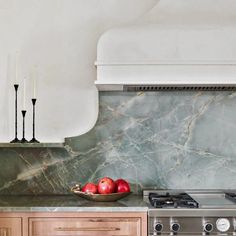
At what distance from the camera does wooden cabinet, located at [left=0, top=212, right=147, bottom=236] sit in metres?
2.73

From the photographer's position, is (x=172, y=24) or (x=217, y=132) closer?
(x=172, y=24)

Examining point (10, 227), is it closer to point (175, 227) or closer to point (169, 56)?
point (175, 227)

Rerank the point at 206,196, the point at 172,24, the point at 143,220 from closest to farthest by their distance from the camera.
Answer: the point at 143,220 < the point at 172,24 < the point at 206,196

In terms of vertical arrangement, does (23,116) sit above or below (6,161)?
above

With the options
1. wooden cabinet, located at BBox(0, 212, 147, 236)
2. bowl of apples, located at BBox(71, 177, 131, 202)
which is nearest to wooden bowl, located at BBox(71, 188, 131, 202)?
bowl of apples, located at BBox(71, 177, 131, 202)

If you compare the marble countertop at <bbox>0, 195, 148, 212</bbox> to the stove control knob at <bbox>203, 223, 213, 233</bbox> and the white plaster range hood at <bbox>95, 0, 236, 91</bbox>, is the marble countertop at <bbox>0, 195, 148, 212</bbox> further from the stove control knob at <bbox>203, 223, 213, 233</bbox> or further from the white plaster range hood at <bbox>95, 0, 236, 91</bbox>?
the white plaster range hood at <bbox>95, 0, 236, 91</bbox>

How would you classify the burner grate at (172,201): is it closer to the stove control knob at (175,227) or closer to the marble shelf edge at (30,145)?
the stove control knob at (175,227)

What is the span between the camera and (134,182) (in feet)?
10.8

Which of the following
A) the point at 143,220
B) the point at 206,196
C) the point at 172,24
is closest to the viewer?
the point at 143,220

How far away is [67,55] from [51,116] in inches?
17.6

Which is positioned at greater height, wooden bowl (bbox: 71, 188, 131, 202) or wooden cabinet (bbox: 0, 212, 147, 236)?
wooden bowl (bbox: 71, 188, 131, 202)

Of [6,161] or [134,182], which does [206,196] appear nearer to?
[134,182]

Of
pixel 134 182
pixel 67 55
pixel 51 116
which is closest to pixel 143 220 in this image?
pixel 134 182

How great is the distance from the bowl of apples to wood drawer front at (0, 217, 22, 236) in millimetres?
417
